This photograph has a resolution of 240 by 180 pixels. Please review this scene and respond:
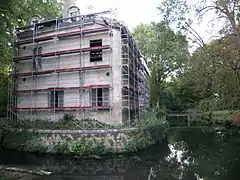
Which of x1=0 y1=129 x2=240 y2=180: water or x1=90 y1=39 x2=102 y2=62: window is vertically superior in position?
x1=90 y1=39 x2=102 y2=62: window

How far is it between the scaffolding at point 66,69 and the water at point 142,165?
3.80 m

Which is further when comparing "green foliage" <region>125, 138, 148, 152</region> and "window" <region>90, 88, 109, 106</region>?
"window" <region>90, 88, 109, 106</region>

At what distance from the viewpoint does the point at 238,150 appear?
12680 millimetres

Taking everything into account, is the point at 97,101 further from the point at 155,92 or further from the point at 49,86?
the point at 155,92

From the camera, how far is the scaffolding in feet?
50.4

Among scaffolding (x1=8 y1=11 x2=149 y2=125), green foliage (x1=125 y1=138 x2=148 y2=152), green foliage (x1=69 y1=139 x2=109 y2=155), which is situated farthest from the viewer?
scaffolding (x1=8 y1=11 x2=149 y2=125)

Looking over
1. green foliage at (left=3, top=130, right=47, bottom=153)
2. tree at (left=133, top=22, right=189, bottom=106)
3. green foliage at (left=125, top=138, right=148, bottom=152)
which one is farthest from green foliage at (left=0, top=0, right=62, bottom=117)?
tree at (left=133, top=22, right=189, bottom=106)

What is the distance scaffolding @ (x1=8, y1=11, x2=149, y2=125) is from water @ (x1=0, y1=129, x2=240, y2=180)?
150 inches

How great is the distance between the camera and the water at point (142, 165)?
855 centimetres

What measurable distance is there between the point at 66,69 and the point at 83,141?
6.37m

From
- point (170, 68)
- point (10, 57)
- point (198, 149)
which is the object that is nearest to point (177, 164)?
point (198, 149)

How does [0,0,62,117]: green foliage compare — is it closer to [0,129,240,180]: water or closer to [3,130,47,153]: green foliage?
[3,130,47,153]: green foliage

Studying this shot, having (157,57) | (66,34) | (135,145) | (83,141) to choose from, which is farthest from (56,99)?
(157,57)

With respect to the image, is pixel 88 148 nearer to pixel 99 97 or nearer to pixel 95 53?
pixel 99 97
